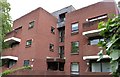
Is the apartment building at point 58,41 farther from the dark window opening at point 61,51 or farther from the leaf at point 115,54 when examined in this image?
the leaf at point 115,54

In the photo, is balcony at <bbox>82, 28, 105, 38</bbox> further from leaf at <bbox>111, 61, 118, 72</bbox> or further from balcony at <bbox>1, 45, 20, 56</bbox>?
leaf at <bbox>111, 61, 118, 72</bbox>

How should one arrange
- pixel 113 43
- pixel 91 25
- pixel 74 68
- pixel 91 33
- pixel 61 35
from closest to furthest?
1. pixel 113 43
2. pixel 91 33
3. pixel 91 25
4. pixel 74 68
5. pixel 61 35

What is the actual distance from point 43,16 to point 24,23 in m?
3.31

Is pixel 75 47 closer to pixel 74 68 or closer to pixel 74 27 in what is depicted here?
pixel 74 68

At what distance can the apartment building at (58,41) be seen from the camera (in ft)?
55.1

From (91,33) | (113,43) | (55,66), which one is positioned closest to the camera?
(113,43)

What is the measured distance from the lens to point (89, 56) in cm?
1584

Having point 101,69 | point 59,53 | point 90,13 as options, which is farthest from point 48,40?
point 101,69

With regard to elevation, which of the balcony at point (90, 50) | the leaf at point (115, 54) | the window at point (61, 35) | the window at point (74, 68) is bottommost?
the window at point (74, 68)

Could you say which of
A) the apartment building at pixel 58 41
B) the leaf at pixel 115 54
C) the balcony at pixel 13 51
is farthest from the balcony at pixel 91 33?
the leaf at pixel 115 54

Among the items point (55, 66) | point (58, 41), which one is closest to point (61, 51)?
point (58, 41)

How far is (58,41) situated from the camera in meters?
23.8

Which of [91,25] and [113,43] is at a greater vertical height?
[91,25]

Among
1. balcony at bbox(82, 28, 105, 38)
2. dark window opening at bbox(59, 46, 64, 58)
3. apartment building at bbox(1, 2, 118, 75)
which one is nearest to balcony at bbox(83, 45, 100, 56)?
apartment building at bbox(1, 2, 118, 75)
